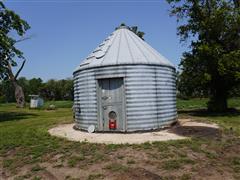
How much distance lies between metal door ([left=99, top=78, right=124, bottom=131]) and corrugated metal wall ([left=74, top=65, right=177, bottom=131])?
0.82 feet

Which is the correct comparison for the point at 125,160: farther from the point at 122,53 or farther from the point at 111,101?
the point at 122,53

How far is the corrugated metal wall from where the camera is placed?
12.9 meters

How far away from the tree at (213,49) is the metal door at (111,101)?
10.2 metres

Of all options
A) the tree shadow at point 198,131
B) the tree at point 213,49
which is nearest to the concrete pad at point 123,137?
the tree shadow at point 198,131

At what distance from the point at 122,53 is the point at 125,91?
5.90ft

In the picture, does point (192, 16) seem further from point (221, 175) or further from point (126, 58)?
point (221, 175)

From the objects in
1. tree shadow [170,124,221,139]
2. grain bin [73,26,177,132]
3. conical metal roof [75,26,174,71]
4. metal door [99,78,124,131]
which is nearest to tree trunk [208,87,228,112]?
conical metal roof [75,26,174,71]

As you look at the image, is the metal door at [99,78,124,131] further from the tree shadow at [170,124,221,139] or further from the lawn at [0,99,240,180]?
the lawn at [0,99,240,180]

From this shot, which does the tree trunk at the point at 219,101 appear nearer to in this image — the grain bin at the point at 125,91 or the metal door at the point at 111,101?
the grain bin at the point at 125,91

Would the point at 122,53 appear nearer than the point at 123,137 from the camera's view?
No

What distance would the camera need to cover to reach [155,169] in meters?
7.94

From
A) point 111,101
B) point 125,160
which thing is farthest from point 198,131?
point 125,160

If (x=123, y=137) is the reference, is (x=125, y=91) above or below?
above

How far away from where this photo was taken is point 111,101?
13.2 metres
